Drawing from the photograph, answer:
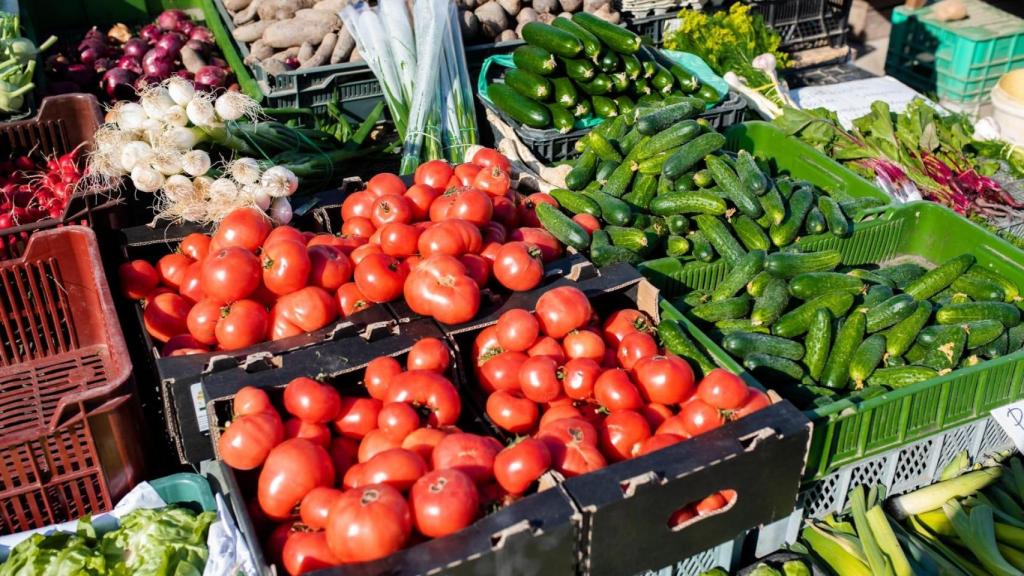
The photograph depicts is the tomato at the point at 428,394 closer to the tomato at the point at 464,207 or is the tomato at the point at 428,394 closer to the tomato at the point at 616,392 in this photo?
the tomato at the point at 616,392

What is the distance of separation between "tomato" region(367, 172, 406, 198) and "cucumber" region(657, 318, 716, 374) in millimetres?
1371

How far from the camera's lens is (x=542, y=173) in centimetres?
477

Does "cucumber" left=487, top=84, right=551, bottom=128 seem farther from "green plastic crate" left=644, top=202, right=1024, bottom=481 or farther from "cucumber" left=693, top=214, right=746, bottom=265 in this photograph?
"green plastic crate" left=644, top=202, right=1024, bottom=481

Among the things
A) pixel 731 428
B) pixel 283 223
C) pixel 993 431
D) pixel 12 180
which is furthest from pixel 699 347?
pixel 12 180

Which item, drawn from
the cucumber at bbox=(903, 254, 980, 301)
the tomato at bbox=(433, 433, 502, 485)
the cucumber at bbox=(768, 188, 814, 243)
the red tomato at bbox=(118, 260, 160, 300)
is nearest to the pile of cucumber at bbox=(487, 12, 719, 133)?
the cucumber at bbox=(768, 188, 814, 243)

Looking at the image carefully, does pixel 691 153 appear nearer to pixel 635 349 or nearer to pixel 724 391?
pixel 635 349

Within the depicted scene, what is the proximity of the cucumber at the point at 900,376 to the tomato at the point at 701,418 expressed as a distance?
99 centimetres

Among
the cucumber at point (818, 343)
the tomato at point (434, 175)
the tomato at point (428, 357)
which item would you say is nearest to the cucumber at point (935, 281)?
the cucumber at point (818, 343)

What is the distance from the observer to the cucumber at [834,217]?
13.5 ft

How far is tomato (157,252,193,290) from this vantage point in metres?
3.50

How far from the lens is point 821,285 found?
12.0 feet

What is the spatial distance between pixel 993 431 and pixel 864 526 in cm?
85

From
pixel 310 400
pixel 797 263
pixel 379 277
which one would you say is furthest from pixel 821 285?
pixel 310 400

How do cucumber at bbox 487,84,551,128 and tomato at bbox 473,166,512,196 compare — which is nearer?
tomato at bbox 473,166,512,196
